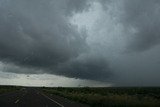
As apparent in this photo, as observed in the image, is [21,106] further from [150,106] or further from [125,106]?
[150,106]

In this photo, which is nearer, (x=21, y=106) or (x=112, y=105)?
(x=21, y=106)

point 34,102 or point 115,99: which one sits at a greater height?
point 115,99

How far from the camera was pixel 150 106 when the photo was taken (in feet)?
73.8

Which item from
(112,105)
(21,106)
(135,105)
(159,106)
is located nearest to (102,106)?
(112,105)

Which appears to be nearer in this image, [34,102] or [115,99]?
[34,102]

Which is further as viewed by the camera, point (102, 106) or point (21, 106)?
point (102, 106)

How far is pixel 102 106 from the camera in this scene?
2361 cm

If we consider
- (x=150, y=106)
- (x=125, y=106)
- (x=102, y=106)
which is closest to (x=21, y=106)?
(x=102, y=106)

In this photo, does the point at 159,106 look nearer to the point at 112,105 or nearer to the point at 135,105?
the point at 135,105

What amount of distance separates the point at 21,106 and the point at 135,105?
843 centimetres

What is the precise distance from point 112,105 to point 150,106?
301 centimetres

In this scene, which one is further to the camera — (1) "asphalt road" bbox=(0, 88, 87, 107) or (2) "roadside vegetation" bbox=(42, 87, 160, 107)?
(2) "roadside vegetation" bbox=(42, 87, 160, 107)

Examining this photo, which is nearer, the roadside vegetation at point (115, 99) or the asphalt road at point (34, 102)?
the asphalt road at point (34, 102)

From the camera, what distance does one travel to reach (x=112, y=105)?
2408 cm
